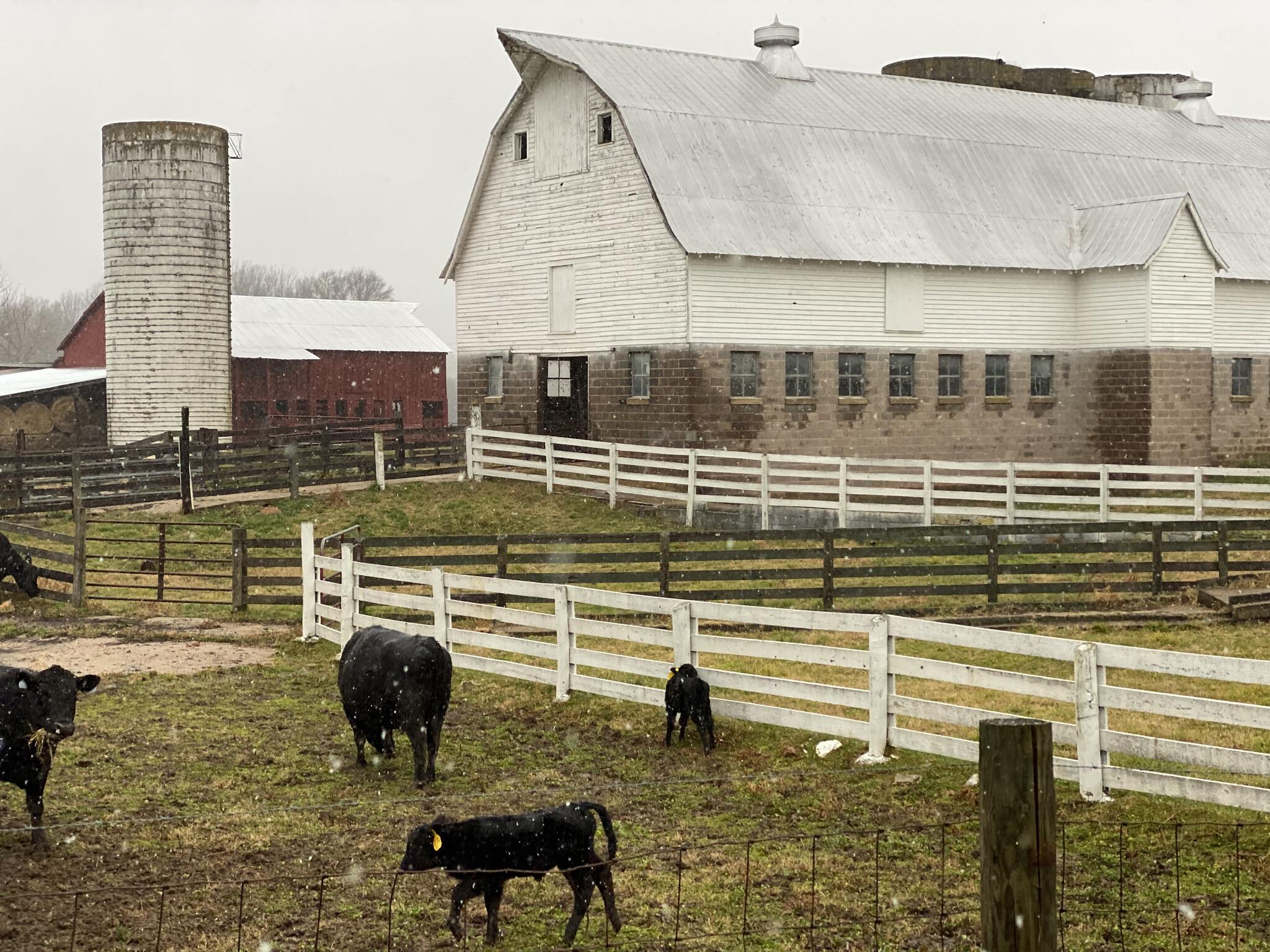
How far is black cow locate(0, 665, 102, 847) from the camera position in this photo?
32.2ft

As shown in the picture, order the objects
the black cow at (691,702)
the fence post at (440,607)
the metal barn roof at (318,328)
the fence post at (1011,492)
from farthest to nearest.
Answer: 1. the metal barn roof at (318,328)
2. the fence post at (1011,492)
3. the fence post at (440,607)
4. the black cow at (691,702)

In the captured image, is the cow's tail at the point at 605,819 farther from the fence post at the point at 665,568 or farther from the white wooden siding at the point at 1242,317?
the white wooden siding at the point at 1242,317

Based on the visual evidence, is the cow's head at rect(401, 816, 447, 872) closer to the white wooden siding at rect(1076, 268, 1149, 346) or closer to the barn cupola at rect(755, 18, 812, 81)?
the white wooden siding at rect(1076, 268, 1149, 346)

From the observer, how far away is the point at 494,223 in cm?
3522

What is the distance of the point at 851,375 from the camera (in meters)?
32.7

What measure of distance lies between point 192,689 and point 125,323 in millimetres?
26300

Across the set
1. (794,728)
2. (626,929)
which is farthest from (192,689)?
(626,929)

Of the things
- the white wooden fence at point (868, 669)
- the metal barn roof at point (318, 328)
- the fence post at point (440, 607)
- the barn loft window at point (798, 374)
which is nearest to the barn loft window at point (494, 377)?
the barn loft window at point (798, 374)

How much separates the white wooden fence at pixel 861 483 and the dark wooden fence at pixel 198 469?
2040 mm

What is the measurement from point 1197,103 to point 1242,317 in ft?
32.4

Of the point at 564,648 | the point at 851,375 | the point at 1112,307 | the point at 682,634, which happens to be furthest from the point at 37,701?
the point at 1112,307

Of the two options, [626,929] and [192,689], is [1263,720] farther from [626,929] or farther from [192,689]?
[192,689]

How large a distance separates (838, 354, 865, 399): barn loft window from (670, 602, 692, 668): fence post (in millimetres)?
20046

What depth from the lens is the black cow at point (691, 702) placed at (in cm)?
1215
